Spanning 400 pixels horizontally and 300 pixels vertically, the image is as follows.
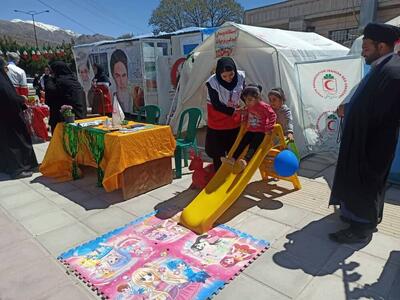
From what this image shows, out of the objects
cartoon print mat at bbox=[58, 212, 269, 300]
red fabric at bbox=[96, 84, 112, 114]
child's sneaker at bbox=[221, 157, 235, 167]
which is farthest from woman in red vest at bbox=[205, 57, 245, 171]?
red fabric at bbox=[96, 84, 112, 114]

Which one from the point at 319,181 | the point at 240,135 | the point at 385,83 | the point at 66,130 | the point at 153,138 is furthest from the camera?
the point at 66,130

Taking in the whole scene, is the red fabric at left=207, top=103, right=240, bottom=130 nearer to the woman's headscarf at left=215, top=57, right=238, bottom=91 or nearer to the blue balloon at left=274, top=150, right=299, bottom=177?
the woman's headscarf at left=215, top=57, right=238, bottom=91

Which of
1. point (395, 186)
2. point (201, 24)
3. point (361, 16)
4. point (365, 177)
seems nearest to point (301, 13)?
point (361, 16)

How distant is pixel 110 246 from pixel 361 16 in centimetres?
1973

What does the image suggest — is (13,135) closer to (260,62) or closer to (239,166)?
(239,166)

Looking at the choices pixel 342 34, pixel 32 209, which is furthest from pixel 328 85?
pixel 342 34

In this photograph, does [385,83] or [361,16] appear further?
[361,16]

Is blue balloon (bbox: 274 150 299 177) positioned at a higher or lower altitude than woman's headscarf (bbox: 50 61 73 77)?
lower

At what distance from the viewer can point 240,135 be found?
3617 mm

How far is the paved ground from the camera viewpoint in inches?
86.5

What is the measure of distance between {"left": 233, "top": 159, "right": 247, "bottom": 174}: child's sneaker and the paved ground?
17.2 inches

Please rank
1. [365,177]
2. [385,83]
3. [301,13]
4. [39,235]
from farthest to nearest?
1. [301,13]
2. [39,235]
3. [365,177]
4. [385,83]

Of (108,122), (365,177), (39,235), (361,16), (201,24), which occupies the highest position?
(201,24)

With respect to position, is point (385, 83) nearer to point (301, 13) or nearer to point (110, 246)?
point (110, 246)
